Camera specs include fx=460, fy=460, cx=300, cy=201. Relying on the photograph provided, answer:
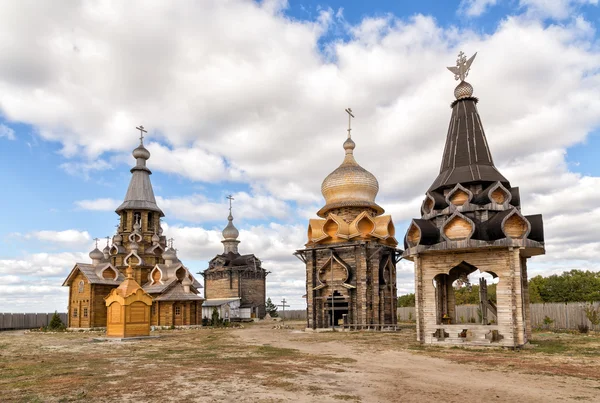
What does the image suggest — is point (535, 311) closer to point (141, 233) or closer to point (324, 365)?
point (324, 365)

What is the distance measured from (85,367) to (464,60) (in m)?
21.1

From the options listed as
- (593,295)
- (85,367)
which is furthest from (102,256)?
(593,295)

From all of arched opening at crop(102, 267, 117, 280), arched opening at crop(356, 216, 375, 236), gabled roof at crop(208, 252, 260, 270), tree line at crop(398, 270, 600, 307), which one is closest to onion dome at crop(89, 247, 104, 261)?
arched opening at crop(102, 267, 117, 280)

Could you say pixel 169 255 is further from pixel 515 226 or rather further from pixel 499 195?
pixel 515 226

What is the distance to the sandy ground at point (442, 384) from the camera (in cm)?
941

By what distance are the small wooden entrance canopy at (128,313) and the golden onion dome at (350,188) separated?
49.8ft

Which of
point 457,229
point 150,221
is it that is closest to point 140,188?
point 150,221

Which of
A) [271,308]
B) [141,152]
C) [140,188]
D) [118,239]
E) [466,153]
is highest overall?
[141,152]

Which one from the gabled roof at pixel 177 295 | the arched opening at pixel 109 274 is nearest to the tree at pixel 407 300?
the gabled roof at pixel 177 295

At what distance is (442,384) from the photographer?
10844 mm

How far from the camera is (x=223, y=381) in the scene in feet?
36.9

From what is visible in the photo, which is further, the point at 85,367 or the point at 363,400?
the point at 85,367

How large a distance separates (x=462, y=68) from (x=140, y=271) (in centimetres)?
3515

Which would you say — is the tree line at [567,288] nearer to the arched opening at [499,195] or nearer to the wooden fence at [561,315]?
the wooden fence at [561,315]
